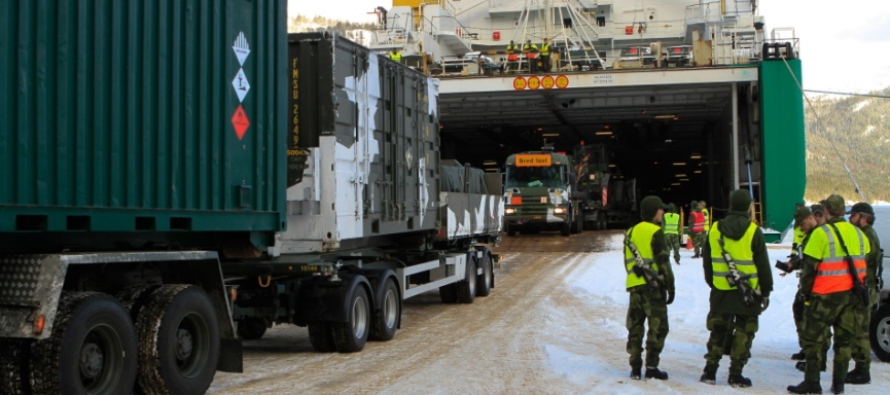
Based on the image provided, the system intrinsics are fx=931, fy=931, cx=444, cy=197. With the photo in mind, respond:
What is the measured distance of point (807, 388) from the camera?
7.93 metres

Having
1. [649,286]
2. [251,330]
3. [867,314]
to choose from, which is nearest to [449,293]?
[251,330]

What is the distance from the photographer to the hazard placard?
27.2 ft

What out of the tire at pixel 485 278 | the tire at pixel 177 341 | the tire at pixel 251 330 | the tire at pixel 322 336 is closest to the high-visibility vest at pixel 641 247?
the tire at pixel 322 336

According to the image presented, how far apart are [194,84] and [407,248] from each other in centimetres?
688

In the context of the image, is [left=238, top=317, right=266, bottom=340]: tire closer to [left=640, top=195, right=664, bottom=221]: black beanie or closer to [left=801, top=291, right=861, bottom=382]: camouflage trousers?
[left=640, top=195, right=664, bottom=221]: black beanie

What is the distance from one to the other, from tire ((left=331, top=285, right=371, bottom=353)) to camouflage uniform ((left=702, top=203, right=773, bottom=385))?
3.90 metres

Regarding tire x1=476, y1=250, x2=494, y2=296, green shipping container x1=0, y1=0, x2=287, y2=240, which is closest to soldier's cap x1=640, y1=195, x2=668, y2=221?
green shipping container x1=0, y1=0, x2=287, y2=240

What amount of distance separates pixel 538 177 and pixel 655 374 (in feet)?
86.4

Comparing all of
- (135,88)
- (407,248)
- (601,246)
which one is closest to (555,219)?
(601,246)

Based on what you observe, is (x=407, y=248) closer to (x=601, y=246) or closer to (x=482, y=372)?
(x=482, y=372)

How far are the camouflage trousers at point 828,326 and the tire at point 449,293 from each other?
828 cm

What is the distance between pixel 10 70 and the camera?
579 centimetres

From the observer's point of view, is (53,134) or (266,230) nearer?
(53,134)

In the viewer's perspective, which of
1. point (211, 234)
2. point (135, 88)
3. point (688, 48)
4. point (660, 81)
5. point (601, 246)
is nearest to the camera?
point (135, 88)
